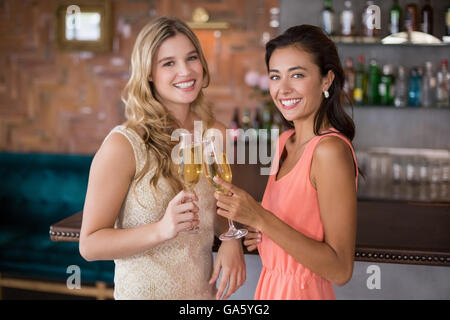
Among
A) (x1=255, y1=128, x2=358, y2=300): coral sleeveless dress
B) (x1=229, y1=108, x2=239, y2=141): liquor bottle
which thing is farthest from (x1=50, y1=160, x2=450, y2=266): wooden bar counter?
(x1=229, y1=108, x2=239, y2=141): liquor bottle

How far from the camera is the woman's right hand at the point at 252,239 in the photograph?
1.63 m

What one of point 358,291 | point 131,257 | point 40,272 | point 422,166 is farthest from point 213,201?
point 422,166

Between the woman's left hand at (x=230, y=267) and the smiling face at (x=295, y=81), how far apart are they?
1.62 feet

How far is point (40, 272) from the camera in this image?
141 inches

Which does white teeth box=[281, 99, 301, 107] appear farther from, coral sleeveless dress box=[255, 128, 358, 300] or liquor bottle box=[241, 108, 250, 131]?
liquor bottle box=[241, 108, 250, 131]

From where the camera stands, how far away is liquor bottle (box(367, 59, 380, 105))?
3857 mm

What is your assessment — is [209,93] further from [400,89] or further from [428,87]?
[428,87]

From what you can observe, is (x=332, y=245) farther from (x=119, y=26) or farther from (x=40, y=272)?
(x=119, y=26)

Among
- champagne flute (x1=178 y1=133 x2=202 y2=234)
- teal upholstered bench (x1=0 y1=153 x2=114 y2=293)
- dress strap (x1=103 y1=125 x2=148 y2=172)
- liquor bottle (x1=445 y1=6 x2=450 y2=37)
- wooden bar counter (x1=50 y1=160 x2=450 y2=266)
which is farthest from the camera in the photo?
teal upholstered bench (x1=0 y1=153 x2=114 y2=293)

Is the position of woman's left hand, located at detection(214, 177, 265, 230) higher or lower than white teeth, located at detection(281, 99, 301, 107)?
lower

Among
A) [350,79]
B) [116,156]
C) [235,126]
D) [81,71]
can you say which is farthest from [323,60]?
[81,71]

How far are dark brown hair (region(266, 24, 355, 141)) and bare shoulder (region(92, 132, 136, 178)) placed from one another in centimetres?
55

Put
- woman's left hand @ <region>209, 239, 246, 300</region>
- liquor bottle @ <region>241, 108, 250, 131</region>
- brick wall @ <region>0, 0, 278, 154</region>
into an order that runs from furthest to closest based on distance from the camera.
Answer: brick wall @ <region>0, 0, 278, 154</region> → liquor bottle @ <region>241, 108, 250, 131</region> → woman's left hand @ <region>209, 239, 246, 300</region>
